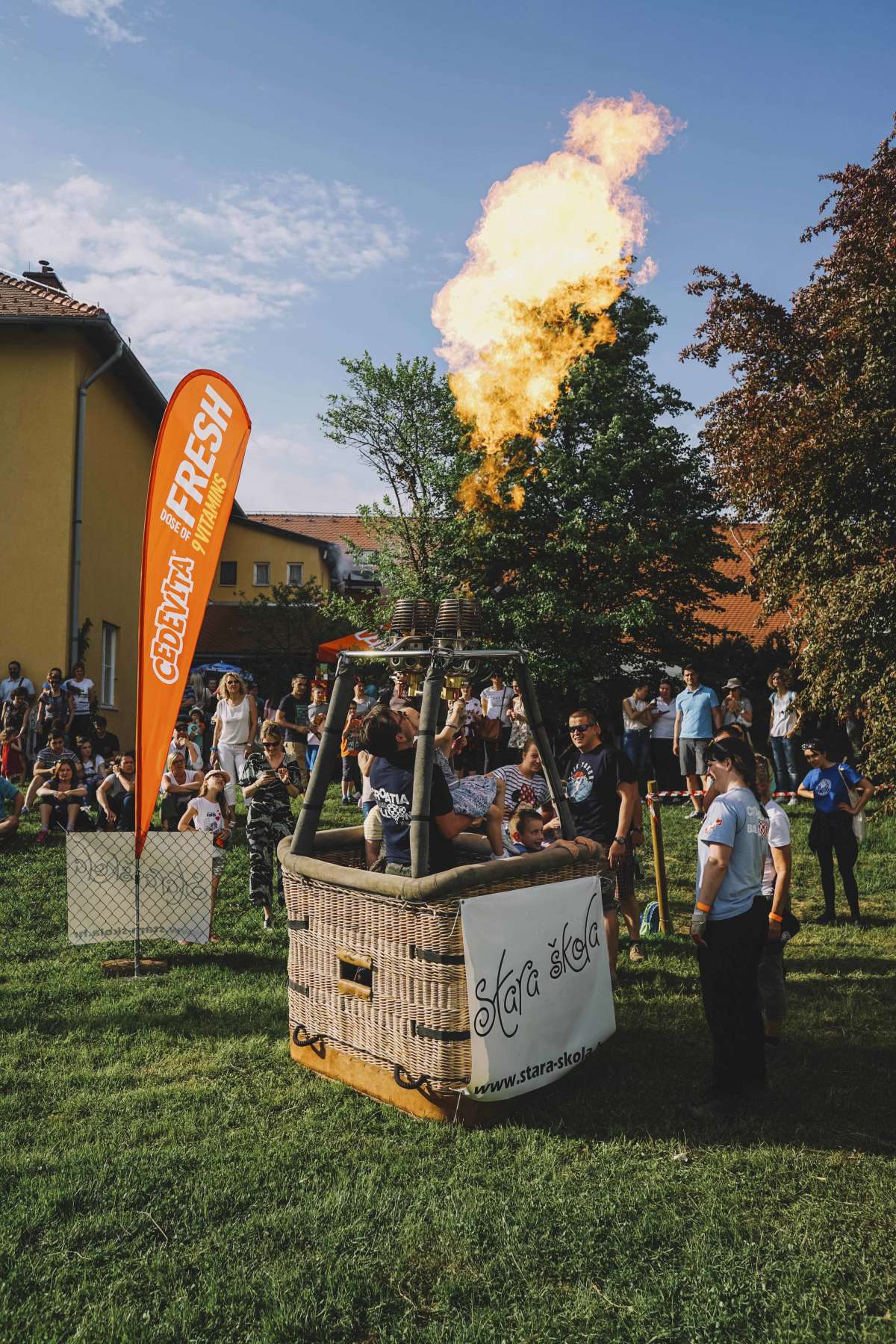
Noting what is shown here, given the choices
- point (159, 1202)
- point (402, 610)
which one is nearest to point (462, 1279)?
point (159, 1202)

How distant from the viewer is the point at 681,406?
Result: 22.5 meters

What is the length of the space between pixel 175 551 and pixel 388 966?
3975 mm

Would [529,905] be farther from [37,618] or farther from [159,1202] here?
[37,618]

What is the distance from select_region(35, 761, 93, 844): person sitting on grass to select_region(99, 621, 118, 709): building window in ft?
31.1

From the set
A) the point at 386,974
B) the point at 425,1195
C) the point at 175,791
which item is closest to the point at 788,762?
the point at 175,791

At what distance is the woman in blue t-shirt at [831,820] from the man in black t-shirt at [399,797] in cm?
523

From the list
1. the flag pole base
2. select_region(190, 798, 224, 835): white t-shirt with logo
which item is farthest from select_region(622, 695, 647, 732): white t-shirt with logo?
the flag pole base

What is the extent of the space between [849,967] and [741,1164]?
374 centimetres

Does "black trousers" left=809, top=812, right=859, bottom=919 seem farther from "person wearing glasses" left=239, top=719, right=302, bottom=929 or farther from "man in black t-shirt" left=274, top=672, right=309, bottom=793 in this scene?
"man in black t-shirt" left=274, top=672, right=309, bottom=793

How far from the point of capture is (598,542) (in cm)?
2045

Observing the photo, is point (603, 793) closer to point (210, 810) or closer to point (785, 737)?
point (210, 810)

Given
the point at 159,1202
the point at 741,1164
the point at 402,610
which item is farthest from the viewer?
the point at 402,610

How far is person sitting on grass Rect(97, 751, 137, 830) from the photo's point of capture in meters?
12.2

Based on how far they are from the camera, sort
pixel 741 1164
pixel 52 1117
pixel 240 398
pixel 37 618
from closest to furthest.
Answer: pixel 741 1164 → pixel 52 1117 → pixel 240 398 → pixel 37 618
